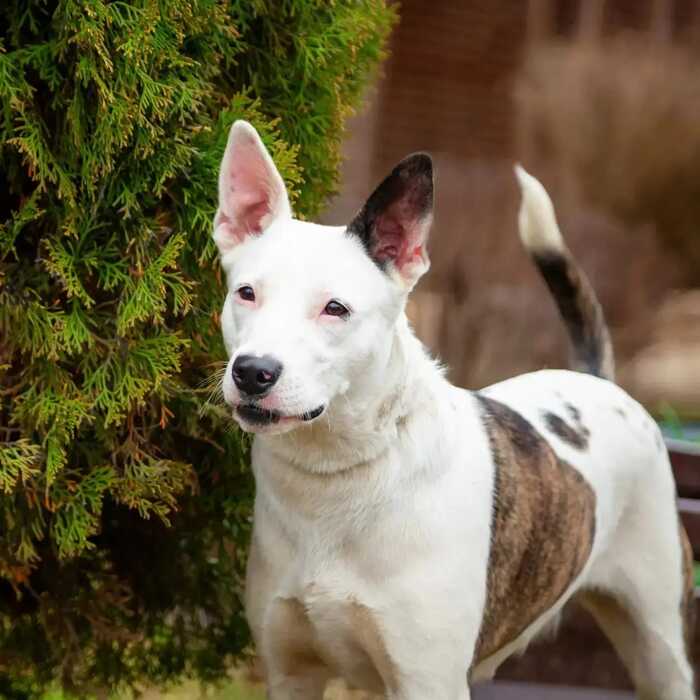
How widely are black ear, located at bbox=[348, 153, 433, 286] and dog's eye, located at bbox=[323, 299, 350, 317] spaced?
0.72 feet

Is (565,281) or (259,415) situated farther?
(565,281)

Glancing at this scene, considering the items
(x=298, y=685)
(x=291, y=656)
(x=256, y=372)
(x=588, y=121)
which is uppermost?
(x=256, y=372)

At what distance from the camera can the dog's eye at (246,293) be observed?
Answer: 10.9 feet

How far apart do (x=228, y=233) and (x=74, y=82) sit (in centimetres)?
57

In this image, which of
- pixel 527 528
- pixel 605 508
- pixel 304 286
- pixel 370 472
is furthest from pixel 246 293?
pixel 605 508

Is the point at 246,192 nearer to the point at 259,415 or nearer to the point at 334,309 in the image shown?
the point at 334,309

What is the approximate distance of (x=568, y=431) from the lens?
4.15 meters

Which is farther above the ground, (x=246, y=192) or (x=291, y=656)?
(x=246, y=192)

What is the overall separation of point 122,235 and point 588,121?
8810mm

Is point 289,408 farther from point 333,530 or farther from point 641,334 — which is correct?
point 641,334

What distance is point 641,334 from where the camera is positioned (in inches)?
386

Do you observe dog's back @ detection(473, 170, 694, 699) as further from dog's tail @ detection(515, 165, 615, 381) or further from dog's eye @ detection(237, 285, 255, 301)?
dog's eye @ detection(237, 285, 255, 301)

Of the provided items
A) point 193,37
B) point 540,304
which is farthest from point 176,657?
point 540,304

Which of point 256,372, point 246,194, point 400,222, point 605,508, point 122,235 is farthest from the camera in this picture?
point 605,508
